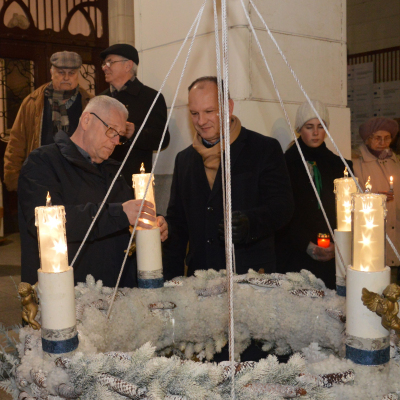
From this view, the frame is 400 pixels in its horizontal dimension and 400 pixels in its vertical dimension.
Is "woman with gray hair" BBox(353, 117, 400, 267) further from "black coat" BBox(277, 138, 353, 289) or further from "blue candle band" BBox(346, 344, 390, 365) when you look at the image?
"blue candle band" BBox(346, 344, 390, 365)

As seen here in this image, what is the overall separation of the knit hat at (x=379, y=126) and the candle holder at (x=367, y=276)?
3.35 m

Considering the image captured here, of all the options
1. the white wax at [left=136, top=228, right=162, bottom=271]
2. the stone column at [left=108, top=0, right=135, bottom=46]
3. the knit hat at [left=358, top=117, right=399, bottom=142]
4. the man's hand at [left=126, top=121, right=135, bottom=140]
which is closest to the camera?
the white wax at [left=136, top=228, right=162, bottom=271]

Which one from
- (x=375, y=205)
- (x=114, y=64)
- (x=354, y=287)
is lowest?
(x=354, y=287)

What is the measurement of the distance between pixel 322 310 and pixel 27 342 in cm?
63

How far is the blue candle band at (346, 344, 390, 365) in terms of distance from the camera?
2.87 ft

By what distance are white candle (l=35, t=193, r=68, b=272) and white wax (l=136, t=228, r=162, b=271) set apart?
44 cm

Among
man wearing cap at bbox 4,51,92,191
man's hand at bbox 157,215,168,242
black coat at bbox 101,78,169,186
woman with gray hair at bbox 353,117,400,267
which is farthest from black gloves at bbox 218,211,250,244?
woman with gray hair at bbox 353,117,400,267

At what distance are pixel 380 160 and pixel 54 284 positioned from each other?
11.9ft

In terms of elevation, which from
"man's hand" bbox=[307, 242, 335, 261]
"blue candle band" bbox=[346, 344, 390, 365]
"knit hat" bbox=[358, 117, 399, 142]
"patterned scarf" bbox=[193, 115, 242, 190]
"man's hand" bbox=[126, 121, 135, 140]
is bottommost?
"man's hand" bbox=[307, 242, 335, 261]

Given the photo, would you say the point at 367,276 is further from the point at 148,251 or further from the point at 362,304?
the point at 148,251

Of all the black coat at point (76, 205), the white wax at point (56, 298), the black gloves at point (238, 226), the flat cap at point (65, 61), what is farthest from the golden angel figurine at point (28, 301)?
the flat cap at point (65, 61)

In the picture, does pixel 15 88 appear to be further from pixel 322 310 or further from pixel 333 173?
pixel 322 310

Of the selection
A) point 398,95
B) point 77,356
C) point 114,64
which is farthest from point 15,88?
point 77,356

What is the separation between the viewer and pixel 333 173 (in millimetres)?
2764
